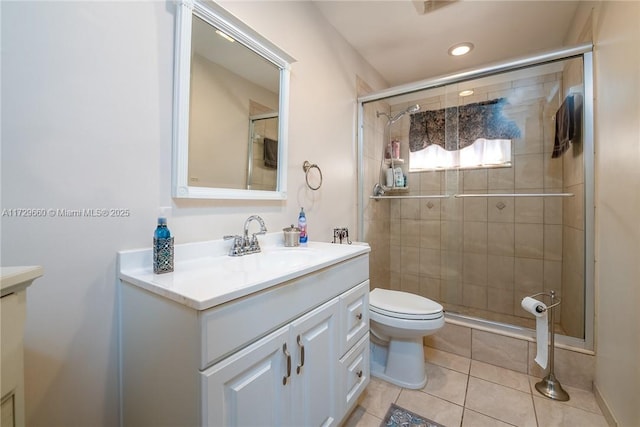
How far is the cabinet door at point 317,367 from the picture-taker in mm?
924

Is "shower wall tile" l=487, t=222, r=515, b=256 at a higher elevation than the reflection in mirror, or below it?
below

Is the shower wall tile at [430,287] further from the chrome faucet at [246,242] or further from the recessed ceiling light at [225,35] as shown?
the recessed ceiling light at [225,35]

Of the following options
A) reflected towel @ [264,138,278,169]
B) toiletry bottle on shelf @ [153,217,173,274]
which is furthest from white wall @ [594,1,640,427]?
toiletry bottle on shelf @ [153,217,173,274]

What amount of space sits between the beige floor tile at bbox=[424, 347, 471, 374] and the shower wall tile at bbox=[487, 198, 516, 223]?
123 centimetres

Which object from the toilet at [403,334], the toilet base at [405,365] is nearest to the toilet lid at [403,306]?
the toilet at [403,334]

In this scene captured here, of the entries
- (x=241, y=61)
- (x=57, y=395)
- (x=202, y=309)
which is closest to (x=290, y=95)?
(x=241, y=61)

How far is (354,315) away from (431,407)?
71 cm

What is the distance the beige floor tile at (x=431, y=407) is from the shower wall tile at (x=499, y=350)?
58 centimetres

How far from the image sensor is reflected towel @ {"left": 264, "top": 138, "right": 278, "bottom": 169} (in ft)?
4.60

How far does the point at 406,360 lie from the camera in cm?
161

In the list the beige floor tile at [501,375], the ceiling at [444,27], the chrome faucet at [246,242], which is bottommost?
the beige floor tile at [501,375]

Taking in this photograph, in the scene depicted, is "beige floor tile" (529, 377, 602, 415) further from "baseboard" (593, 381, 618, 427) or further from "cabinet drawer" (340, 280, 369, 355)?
"cabinet drawer" (340, 280, 369, 355)

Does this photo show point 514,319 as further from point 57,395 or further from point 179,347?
point 57,395

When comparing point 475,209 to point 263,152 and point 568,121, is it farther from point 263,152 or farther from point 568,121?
point 263,152
